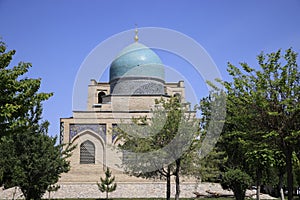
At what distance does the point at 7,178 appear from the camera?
766 inches

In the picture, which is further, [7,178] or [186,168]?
[7,178]

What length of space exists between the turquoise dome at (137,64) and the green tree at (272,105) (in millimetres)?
19326

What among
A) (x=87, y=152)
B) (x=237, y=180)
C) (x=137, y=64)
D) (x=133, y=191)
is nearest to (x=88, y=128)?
(x=87, y=152)

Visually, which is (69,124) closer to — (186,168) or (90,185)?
(90,185)

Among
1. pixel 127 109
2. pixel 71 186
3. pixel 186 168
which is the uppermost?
pixel 127 109

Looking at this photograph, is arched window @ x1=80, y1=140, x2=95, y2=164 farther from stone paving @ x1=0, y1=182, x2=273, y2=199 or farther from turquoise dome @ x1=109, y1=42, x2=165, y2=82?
turquoise dome @ x1=109, y1=42, x2=165, y2=82

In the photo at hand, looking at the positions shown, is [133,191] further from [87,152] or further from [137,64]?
[137,64]

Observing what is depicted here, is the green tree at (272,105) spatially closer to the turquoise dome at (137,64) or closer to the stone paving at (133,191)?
the stone paving at (133,191)

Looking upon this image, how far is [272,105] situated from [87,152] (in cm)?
1876

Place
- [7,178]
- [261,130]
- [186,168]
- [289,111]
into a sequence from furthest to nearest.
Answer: [7,178]
[186,168]
[261,130]
[289,111]

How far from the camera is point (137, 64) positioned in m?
31.6

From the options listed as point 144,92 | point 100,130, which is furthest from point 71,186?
point 144,92

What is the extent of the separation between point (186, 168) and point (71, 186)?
42.5ft

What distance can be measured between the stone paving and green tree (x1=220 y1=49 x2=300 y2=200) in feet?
42.4
